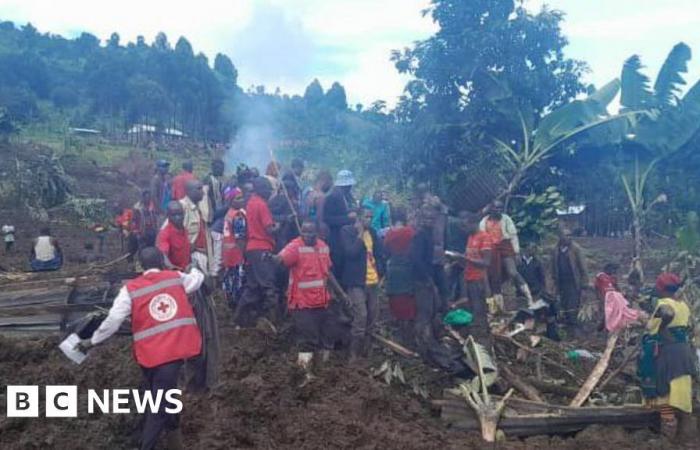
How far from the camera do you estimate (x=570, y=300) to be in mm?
11461

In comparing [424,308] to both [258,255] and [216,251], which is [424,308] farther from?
[216,251]

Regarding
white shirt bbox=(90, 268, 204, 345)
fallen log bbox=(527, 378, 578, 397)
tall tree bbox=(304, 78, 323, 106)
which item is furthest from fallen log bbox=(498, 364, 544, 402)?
tall tree bbox=(304, 78, 323, 106)

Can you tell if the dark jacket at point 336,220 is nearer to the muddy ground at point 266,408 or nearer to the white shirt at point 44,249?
the muddy ground at point 266,408

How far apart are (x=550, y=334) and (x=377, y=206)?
3.33m

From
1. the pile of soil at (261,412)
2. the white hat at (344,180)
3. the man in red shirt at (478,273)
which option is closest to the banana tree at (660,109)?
the man in red shirt at (478,273)

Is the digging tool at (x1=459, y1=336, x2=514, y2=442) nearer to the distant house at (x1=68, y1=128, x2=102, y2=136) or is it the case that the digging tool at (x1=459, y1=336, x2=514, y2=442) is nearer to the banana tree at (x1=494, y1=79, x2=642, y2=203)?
the banana tree at (x1=494, y1=79, x2=642, y2=203)

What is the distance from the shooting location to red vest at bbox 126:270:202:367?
5609 mm

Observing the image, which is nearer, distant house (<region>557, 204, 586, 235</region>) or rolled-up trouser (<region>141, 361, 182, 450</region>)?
rolled-up trouser (<region>141, 361, 182, 450</region>)

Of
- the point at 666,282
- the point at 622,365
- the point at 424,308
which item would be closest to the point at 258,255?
the point at 424,308

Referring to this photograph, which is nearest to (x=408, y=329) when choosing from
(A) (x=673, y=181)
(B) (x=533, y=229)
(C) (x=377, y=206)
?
(C) (x=377, y=206)

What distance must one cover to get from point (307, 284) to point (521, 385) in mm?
2670

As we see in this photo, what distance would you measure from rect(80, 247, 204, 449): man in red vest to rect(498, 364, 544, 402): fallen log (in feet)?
12.5

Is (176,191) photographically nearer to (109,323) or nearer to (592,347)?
(109,323)

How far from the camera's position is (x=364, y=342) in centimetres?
874
